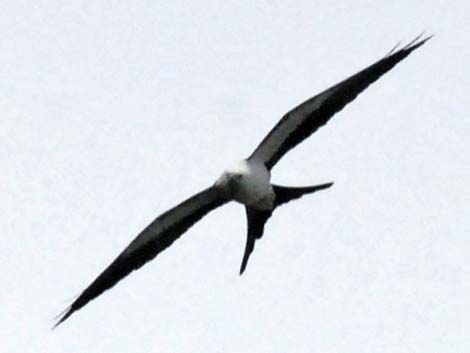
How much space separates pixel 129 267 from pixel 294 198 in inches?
88.0

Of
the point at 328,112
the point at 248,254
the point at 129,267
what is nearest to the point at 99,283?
the point at 129,267

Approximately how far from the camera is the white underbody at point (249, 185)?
21.9m

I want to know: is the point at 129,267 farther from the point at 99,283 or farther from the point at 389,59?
the point at 389,59

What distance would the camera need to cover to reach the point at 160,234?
22.9 meters

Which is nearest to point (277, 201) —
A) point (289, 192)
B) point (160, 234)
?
point (289, 192)

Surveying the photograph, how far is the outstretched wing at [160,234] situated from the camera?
22.8 metres

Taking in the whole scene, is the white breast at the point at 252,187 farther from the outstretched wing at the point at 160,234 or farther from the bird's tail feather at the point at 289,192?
the outstretched wing at the point at 160,234

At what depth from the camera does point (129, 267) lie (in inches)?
903

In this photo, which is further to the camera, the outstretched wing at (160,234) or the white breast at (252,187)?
the outstretched wing at (160,234)

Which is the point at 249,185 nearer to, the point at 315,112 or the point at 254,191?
the point at 254,191

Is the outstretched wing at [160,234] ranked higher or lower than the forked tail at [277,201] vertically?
higher

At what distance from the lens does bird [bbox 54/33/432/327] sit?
71.9ft

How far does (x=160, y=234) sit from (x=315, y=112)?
250cm

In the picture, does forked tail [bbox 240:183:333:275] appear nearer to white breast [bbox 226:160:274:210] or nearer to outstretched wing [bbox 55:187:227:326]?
white breast [bbox 226:160:274:210]
